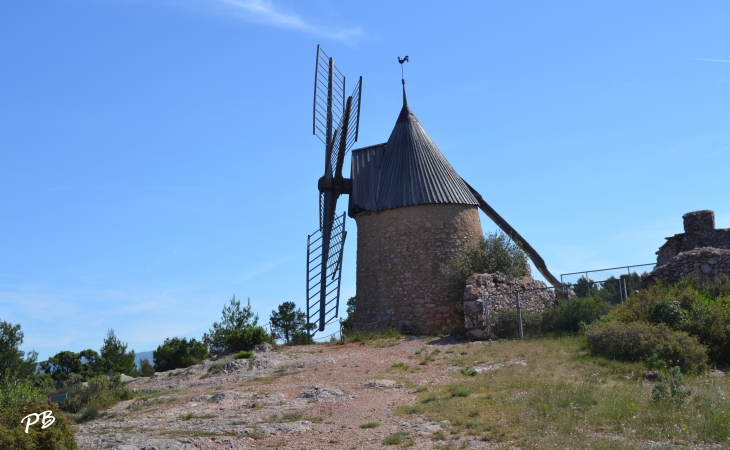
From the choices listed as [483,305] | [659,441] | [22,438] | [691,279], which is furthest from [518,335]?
[22,438]

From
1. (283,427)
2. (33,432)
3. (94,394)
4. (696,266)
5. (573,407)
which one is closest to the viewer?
(33,432)

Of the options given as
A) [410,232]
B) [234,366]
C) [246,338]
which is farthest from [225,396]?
[410,232]

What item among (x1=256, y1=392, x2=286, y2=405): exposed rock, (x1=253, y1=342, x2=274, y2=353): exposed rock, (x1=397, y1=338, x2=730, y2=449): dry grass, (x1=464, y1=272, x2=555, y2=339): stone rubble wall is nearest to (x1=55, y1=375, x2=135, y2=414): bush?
(x1=256, y1=392, x2=286, y2=405): exposed rock

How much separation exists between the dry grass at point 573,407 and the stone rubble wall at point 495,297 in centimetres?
453

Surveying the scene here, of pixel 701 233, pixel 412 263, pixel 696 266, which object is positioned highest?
pixel 701 233

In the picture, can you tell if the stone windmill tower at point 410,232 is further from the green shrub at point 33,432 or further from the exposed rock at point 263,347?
the green shrub at point 33,432

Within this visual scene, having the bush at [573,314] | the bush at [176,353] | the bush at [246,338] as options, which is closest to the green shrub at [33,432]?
the bush at [246,338]

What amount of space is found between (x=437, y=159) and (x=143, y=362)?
488 inches

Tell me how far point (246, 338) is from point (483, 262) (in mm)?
7251

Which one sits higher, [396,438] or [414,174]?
[414,174]

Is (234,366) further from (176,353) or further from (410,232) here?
(410,232)

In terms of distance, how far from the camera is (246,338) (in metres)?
20.7

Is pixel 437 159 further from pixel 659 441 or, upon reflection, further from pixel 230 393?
pixel 659 441

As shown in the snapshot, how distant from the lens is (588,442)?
862cm
